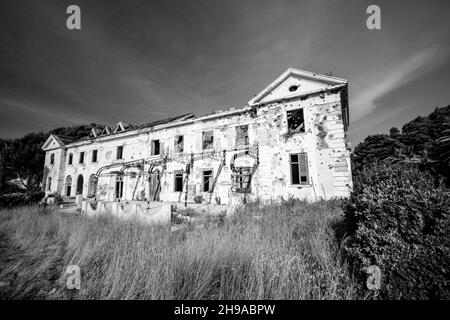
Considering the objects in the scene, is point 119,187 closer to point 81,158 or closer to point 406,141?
point 81,158

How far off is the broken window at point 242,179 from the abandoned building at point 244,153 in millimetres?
70

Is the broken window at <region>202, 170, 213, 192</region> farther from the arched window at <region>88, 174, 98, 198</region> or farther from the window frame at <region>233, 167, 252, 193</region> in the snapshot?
the arched window at <region>88, 174, 98, 198</region>

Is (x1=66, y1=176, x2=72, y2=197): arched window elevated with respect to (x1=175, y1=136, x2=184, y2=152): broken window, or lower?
lower

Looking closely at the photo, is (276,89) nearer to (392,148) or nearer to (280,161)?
(280,161)

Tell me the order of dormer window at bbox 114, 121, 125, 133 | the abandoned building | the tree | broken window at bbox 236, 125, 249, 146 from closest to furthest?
the abandoned building → broken window at bbox 236, 125, 249, 146 → dormer window at bbox 114, 121, 125, 133 → the tree

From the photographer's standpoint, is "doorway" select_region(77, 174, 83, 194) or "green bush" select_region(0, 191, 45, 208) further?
"doorway" select_region(77, 174, 83, 194)

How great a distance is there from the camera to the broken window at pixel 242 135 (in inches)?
516

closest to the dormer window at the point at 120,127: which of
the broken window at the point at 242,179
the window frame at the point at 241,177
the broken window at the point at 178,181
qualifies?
the broken window at the point at 178,181

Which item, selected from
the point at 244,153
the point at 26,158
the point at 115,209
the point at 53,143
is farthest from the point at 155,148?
the point at 26,158

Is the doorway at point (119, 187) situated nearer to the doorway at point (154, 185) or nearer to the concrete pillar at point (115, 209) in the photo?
the doorway at point (154, 185)

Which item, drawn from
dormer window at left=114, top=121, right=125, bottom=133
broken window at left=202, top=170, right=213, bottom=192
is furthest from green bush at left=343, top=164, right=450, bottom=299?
dormer window at left=114, top=121, right=125, bottom=133

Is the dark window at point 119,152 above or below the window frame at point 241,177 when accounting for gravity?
above

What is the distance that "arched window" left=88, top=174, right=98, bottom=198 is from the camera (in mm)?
19328
